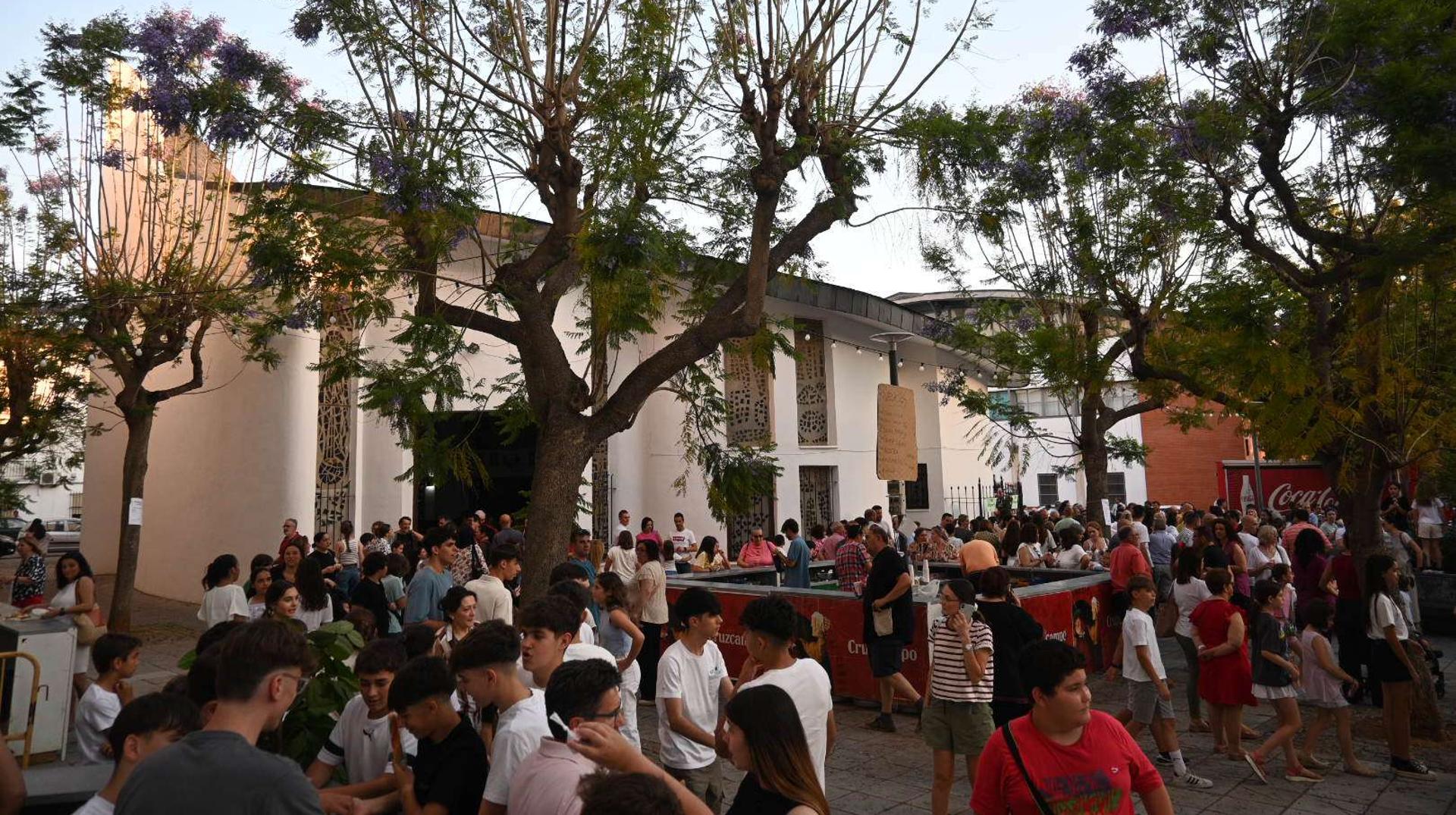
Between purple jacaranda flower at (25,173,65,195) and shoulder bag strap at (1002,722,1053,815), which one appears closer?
shoulder bag strap at (1002,722,1053,815)

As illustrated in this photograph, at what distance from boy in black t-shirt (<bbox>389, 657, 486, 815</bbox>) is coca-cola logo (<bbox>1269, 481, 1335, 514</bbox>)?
2796 centimetres

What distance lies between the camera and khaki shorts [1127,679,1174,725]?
6.59 meters

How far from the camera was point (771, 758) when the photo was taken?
2580mm

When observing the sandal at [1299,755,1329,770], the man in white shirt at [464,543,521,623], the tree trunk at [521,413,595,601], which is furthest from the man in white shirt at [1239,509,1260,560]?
the man in white shirt at [464,543,521,623]

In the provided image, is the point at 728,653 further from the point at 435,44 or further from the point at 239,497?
the point at 239,497

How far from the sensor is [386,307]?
8562mm

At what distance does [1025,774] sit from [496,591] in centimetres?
442

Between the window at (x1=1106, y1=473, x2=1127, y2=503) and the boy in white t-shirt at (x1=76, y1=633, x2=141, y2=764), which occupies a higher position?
the window at (x1=1106, y1=473, x2=1127, y2=503)

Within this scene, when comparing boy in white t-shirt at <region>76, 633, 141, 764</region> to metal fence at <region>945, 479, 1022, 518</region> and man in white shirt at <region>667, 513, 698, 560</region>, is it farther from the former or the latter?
metal fence at <region>945, 479, 1022, 518</region>

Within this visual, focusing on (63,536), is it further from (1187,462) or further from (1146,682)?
(1187,462)

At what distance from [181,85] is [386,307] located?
2696 millimetres

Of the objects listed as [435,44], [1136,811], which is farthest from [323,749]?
[435,44]

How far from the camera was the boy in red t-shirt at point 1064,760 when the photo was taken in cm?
306

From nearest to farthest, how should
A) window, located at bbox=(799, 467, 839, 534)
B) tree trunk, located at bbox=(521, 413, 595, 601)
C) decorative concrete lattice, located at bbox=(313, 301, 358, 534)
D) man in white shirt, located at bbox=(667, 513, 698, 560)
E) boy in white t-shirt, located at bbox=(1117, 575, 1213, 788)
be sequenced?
1. boy in white t-shirt, located at bbox=(1117, 575, 1213, 788)
2. tree trunk, located at bbox=(521, 413, 595, 601)
3. man in white shirt, located at bbox=(667, 513, 698, 560)
4. decorative concrete lattice, located at bbox=(313, 301, 358, 534)
5. window, located at bbox=(799, 467, 839, 534)
